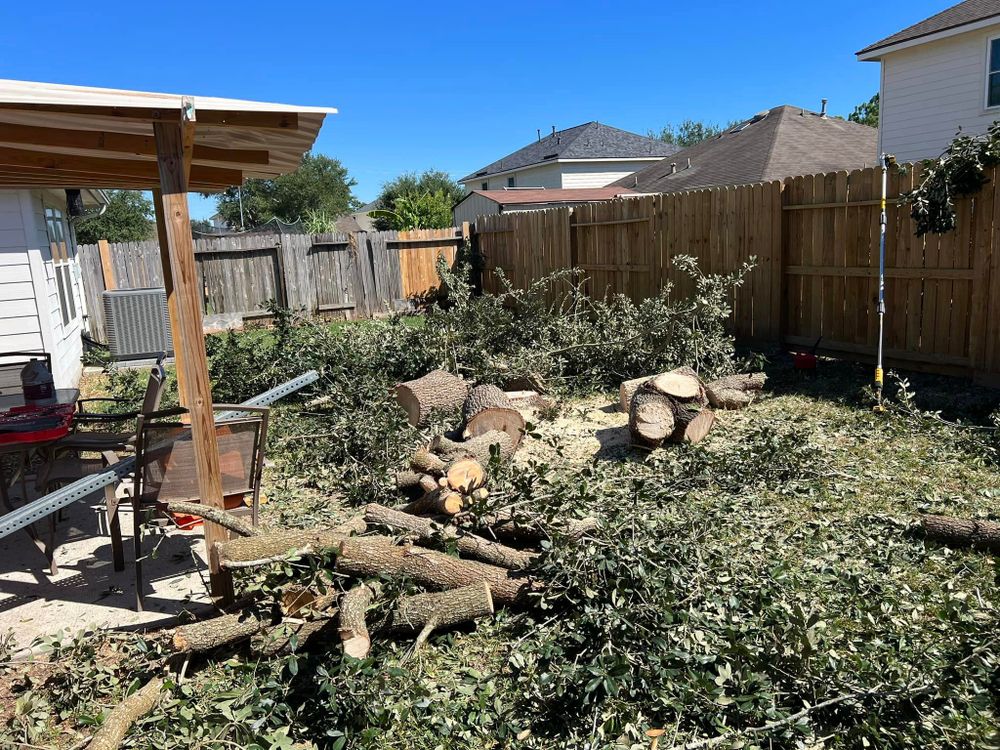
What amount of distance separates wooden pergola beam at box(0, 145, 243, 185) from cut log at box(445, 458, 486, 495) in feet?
9.65

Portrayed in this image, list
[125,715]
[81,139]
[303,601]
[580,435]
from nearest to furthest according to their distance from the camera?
[125,715], [303,601], [81,139], [580,435]

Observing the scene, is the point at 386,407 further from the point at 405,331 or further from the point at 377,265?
the point at 377,265

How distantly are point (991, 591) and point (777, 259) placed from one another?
5.33 metres

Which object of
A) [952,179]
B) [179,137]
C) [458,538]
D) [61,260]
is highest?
[179,137]

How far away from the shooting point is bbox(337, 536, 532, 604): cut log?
11.1 feet

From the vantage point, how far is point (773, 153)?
615 inches

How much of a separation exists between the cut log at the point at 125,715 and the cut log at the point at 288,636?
1.31 feet

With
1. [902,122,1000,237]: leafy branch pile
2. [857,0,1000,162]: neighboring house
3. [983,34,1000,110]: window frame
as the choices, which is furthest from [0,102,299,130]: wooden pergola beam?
[983,34,1000,110]: window frame

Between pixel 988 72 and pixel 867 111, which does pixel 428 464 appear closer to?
pixel 988 72

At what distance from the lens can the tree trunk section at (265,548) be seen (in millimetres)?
3229

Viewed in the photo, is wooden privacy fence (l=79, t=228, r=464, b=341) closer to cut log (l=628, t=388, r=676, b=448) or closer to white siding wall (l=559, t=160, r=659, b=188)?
cut log (l=628, t=388, r=676, b=448)

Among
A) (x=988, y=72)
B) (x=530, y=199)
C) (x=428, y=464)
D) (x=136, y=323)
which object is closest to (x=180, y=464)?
(x=428, y=464)

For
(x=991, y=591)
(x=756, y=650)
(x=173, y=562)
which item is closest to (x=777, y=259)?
(x=991, y=591)

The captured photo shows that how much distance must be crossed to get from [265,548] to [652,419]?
3.42 meters
